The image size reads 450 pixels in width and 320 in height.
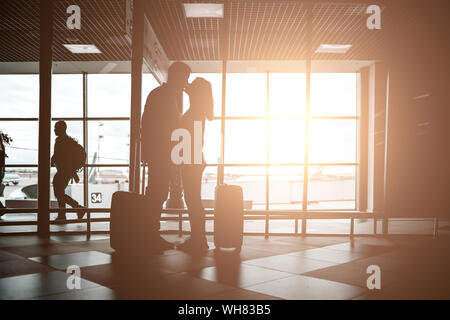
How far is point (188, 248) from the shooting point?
3602 mm

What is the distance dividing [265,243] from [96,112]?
779cm

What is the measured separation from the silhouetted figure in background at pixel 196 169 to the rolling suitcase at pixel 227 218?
0.55 feet

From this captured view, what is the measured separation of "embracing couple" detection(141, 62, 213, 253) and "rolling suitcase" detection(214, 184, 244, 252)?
171 millimetres

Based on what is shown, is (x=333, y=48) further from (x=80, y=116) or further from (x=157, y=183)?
(x=80, y=116)

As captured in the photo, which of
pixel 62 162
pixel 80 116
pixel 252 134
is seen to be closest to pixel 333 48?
pixel 252 134

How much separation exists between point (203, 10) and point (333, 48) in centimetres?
342

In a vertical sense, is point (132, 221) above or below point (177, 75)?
below

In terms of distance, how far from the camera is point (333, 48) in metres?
7.99

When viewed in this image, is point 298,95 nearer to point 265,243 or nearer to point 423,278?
point 265,243

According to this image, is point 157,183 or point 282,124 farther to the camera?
point 282,124

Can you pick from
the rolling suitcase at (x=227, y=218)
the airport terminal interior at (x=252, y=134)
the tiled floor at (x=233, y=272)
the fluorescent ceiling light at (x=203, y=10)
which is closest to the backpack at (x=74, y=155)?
the airport terminal interior at (x=252, y=134)

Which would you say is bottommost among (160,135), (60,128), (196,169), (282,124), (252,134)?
(196,169)

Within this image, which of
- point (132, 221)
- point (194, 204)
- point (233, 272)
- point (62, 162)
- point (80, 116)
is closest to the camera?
point (233, 272)

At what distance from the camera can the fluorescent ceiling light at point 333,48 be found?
779 centimetres
